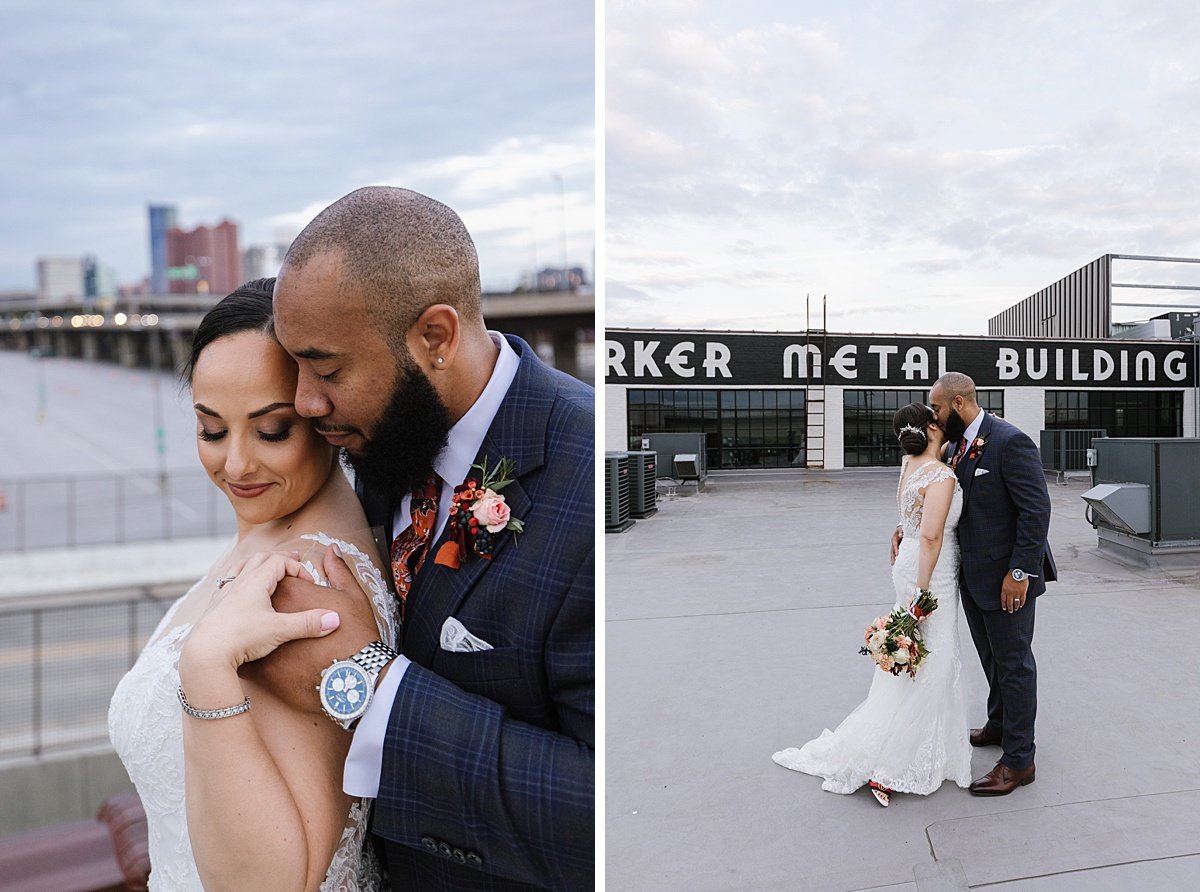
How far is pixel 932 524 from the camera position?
2373mm

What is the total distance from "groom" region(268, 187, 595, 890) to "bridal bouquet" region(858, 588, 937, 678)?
5.75 ft

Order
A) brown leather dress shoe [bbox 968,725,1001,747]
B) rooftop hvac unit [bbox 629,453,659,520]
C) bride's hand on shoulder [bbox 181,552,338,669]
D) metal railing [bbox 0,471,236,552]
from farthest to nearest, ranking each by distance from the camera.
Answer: rooftop hvac unit [bbox 629,453,659,520]
brown leather dress shoe [bbox 968,725,1001,747]
metal railing [bbox 0,471,236,552]
bride's hand on shoulder [bbox 181,552,338,669]

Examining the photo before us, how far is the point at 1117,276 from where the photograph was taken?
15.3ft

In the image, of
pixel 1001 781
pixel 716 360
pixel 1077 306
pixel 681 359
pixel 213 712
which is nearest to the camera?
pixel 213 712

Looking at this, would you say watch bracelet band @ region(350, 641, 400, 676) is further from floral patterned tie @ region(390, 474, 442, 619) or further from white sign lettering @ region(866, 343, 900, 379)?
white sign lettering @ region(866, 343, 900, 379)

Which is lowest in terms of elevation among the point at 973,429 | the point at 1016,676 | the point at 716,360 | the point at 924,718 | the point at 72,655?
the point at 924,718

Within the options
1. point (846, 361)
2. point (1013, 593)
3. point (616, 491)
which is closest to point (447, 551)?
point (1013, 593)

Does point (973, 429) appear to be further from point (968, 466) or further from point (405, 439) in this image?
point (405, 439)

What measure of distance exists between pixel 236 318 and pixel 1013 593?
2.24 metres

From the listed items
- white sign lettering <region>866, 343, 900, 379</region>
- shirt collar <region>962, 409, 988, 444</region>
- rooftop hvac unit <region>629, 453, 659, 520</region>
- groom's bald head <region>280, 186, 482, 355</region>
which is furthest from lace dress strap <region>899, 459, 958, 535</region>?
rooftop hvac unit <region>629, 453, 659, 520</region>

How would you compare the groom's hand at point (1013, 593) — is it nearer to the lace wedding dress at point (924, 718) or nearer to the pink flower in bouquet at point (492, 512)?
the lace wedding dress at point (924, 718)

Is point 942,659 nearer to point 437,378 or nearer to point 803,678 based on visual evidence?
point 803,678

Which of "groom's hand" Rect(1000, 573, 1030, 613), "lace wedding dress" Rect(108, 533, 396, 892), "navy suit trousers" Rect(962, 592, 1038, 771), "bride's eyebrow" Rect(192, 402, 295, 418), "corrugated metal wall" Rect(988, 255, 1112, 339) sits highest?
"corrugated metal wall" Rect(988, 255, 1112, 339)

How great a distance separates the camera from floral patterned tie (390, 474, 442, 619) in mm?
851
